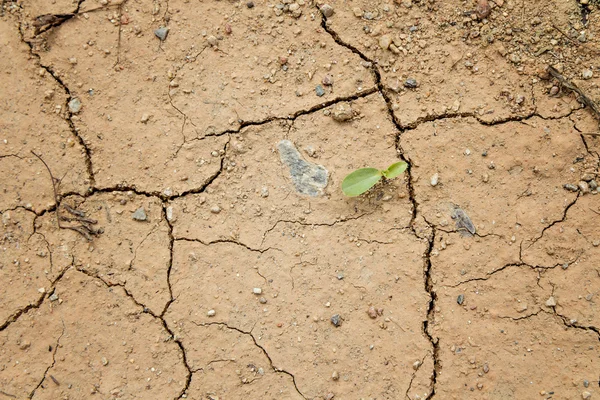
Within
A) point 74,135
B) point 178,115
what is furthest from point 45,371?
point 178,115

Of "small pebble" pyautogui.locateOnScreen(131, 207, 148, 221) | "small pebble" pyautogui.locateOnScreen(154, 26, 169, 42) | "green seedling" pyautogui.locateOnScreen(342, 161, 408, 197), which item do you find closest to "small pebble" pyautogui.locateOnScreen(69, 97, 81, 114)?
"small pebble" pyautogui.locateOnScreen(154, 26, 169, 42)

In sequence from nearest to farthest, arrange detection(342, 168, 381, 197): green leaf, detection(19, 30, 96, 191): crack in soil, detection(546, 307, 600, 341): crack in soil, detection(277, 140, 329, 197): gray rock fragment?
detection(546, 307, 600, 341): crack in soil < detection(342, 168, 381, 197): green leaf < detection(277, 140, 329, 197): gray rock fragment < detection(19, 30, 96, 191): crack in soil

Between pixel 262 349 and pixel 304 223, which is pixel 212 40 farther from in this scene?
pixel 262 349

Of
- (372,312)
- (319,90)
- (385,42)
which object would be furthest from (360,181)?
(385,42)

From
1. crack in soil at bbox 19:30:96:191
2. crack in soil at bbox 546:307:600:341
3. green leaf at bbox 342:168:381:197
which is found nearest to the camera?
crack in soil at bbox 546:307:600:341

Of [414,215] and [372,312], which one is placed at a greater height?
[414,215]

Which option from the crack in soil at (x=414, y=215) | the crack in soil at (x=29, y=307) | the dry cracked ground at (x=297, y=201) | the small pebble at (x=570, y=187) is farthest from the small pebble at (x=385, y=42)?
the crack in soil at (x=29, y=307)

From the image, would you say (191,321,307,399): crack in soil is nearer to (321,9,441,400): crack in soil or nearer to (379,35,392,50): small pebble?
(321,9,441,400): crack in soil
